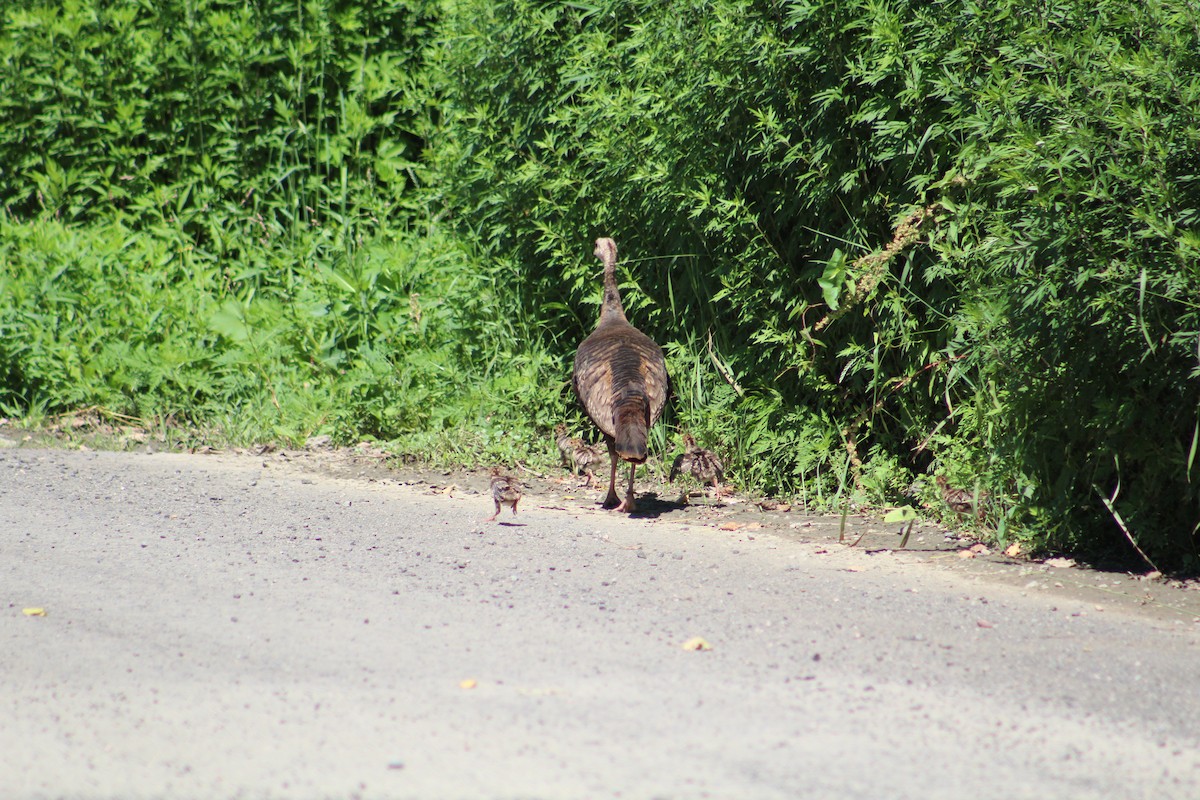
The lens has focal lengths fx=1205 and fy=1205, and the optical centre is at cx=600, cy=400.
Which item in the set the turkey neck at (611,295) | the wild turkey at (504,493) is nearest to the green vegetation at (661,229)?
the turkey neck at (611,295)

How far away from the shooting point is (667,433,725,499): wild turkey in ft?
24.2

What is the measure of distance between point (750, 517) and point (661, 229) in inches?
82.9

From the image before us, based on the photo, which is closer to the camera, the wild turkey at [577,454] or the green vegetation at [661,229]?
the green vegetation at [661,229]

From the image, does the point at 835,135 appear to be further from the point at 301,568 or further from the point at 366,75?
the point at 366,75

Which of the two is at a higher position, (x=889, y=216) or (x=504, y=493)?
(x=889, y=216)

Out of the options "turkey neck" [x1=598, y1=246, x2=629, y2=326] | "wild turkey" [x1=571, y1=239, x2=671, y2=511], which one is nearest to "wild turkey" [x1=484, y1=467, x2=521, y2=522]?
"wild turkey" [x1=571, y1=239, x2=671, y2=511]

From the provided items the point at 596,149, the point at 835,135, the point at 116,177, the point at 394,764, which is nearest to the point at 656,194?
the point at 596,149

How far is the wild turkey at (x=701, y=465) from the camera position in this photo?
7.39 m

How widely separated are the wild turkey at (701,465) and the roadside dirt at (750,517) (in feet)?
0.54

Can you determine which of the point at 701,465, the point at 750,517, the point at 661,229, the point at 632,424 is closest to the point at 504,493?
→ the point at 632,424

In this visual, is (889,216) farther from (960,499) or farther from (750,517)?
(750,517)

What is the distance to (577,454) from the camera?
823cm

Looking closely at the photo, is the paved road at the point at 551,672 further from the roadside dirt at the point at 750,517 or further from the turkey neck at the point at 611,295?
the turkey neck at the point at 611,295

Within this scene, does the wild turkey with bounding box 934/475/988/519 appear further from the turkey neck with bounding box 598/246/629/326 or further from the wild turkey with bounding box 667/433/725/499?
the turkey neck with bounding box 598/246/629/326
